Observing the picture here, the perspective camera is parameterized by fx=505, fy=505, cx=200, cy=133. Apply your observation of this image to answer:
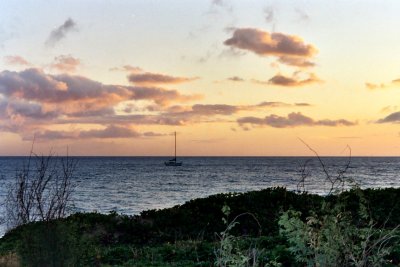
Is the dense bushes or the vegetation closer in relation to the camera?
the vegetation

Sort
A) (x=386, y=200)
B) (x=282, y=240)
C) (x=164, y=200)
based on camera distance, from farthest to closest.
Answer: (x=164, y=200), (x=386, y=200), (x=282, y=240)

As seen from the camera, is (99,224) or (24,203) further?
(99,224)

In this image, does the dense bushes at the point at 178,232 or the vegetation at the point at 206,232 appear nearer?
the vegetation at the point at 206,232

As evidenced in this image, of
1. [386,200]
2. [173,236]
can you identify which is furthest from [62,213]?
[386,200]

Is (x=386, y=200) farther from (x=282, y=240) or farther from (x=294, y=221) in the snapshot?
(x=294, y=221)

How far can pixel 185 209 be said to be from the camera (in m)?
19.1

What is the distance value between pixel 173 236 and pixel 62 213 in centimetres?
749

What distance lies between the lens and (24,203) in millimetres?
→ 10078

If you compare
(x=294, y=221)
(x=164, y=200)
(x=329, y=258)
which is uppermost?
(x=294, y=221)

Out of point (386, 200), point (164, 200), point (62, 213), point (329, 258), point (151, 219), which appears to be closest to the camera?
point (329, 258)

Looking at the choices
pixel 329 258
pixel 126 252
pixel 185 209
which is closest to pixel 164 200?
pixel 185 209

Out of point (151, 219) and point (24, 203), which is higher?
point (24, 203)

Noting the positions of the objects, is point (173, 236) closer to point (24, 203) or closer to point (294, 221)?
point (24, 203)

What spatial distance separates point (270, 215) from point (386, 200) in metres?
5.06
